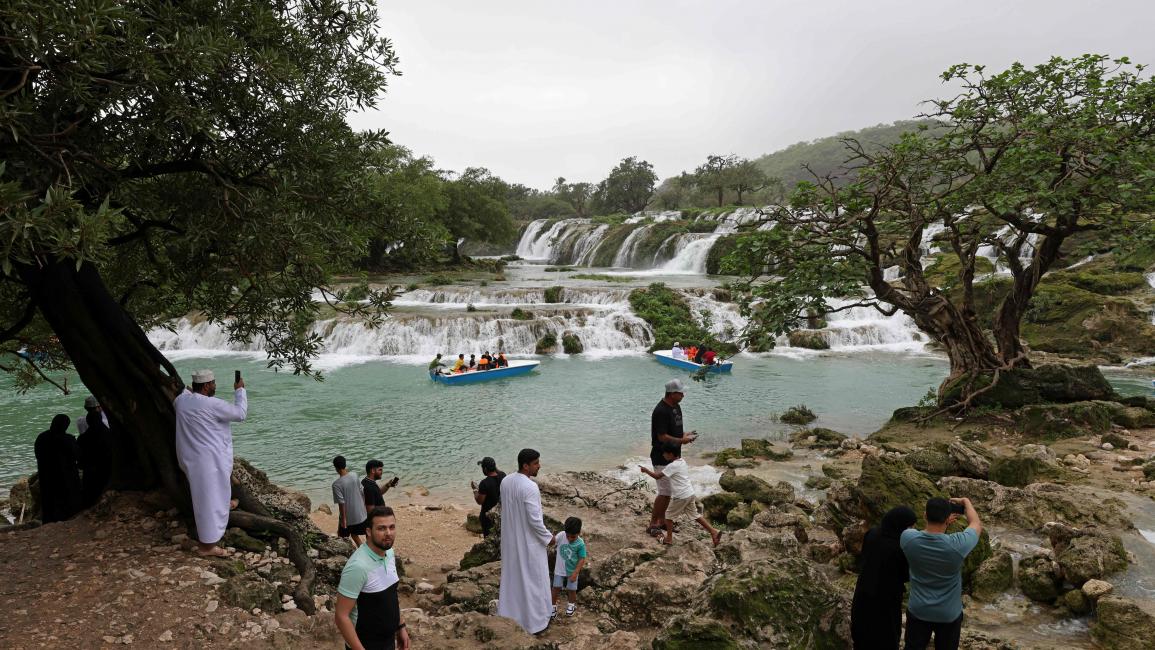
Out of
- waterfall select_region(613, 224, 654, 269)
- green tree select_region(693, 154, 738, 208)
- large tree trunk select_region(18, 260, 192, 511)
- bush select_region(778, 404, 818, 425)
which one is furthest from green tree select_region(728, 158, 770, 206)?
large tree trunk select_region(18, 260, 192, 511)

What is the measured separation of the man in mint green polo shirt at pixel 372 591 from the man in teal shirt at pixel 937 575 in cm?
310

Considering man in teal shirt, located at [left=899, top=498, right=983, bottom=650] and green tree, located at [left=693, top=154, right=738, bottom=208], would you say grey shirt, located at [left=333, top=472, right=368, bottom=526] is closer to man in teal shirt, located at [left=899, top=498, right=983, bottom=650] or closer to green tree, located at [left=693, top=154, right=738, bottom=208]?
man in teal shirt, located at [left=899, top=498, right=983, bottom=650]

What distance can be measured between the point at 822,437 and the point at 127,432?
11506 mm

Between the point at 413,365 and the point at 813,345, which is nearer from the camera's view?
the point at 413,365

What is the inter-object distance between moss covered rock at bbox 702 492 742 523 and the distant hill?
122115 mm

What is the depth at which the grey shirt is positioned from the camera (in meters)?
7.23

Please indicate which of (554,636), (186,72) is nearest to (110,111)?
(186,72)

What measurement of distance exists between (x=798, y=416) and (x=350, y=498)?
10.9 m

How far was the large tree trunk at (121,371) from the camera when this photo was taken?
17.1 ft

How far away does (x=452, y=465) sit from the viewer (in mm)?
12570

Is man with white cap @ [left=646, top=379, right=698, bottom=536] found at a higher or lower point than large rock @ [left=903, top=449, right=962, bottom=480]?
higher

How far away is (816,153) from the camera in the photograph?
488ft

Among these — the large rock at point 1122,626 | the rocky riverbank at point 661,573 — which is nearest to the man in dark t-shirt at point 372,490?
the rocky riverbank at point 661,573

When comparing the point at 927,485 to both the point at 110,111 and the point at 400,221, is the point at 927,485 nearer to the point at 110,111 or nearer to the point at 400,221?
the point at 400,221
